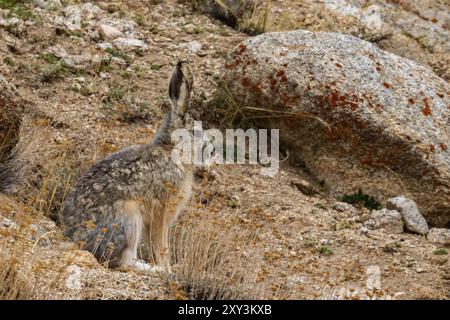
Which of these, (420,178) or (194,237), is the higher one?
(194,237)

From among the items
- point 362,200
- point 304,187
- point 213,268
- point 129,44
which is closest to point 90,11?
point 129,44

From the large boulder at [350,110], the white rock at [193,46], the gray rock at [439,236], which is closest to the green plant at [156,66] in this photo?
the white rock at [193,46]

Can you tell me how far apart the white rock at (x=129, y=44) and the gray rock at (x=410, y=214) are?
3924 millimetres

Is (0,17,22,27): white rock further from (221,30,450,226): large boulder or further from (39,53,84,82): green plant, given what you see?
(221,30,450,226): large boulder

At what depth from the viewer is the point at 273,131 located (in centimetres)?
966

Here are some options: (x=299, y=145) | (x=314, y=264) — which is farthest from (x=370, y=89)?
(x=314, y=264)

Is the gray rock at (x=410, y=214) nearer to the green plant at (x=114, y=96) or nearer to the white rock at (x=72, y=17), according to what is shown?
the green plant at (x=114, y=96)

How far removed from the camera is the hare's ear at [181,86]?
702 centimetres

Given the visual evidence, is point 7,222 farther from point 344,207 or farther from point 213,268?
point 344,207

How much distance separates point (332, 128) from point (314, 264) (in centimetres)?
222

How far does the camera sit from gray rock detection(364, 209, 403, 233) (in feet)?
28.2

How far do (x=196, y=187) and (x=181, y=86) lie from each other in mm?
1697

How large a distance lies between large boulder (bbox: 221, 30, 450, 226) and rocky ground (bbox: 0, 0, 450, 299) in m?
0.40

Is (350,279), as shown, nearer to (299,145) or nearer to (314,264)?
(314,264)
